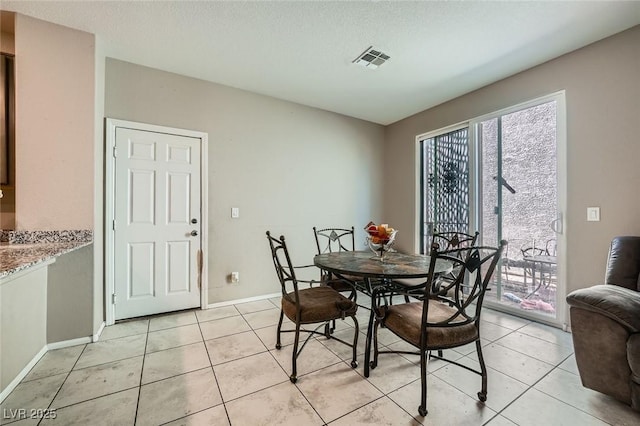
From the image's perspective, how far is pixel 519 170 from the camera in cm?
286

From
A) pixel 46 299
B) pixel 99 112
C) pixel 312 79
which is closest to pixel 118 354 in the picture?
pixel 46 299

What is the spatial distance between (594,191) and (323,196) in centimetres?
278

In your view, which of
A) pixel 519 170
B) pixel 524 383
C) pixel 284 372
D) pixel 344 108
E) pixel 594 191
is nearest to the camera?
pixel 524 383

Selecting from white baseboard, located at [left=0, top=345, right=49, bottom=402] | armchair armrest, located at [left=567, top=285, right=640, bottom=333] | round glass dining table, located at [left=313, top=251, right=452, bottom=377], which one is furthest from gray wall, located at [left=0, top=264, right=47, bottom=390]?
armchair armrest, located at [left=567, top=285, right=640, bottom=333]

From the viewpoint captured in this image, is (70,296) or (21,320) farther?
(70,296)

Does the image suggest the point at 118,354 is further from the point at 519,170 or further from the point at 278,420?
the point at 519,170

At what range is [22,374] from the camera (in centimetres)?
171

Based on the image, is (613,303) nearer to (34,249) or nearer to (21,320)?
(34,249)

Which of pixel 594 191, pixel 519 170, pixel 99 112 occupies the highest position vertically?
pixel 99 112

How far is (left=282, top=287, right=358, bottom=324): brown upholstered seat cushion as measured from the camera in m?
1.80

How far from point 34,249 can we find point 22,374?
0.82m

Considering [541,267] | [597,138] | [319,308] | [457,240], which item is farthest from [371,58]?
[541,267]

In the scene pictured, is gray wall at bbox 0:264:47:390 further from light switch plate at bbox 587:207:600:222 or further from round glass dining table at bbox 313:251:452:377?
light switch plate at bbox 587:207:600:222

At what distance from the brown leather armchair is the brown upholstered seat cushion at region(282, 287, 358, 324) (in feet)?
4.46
